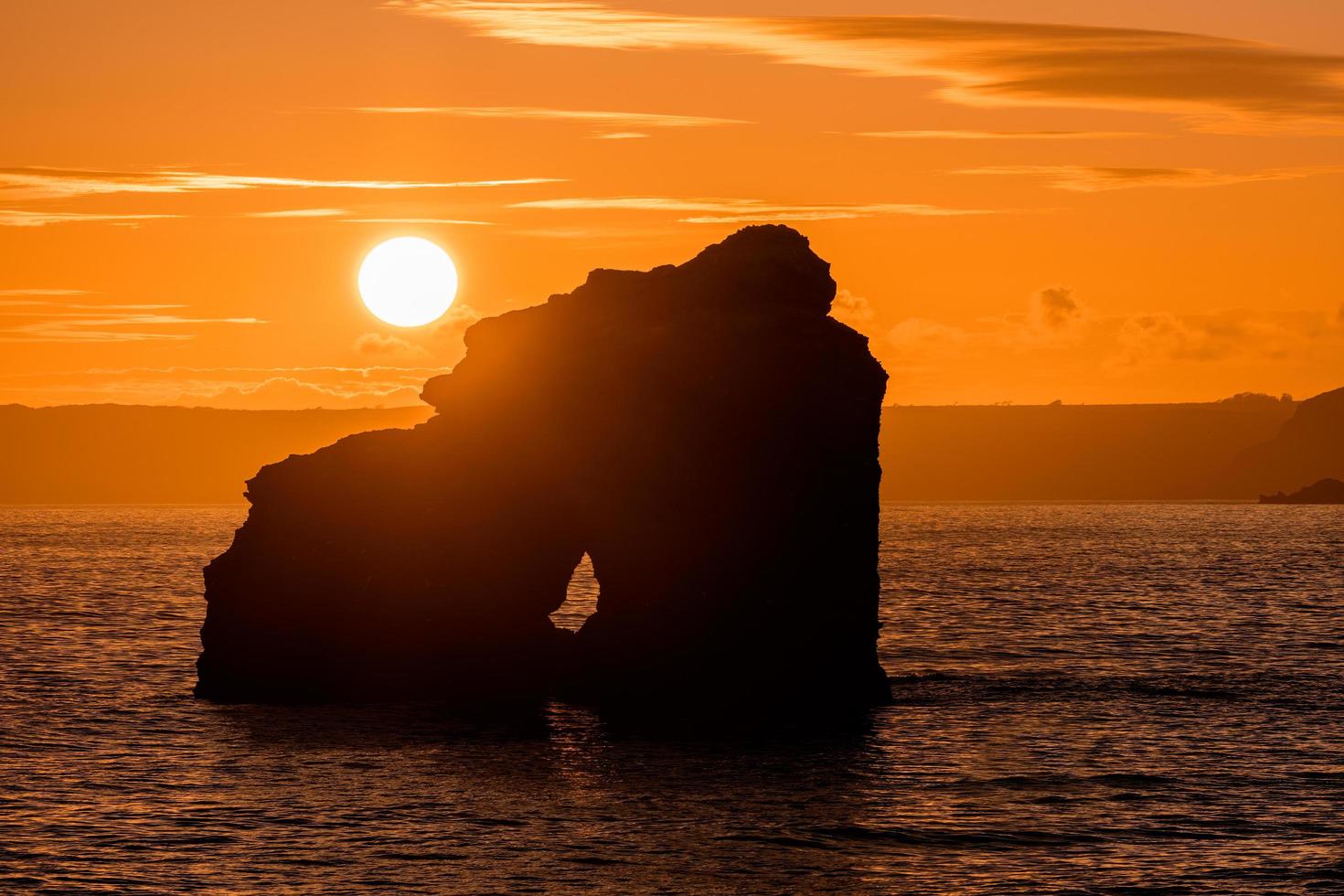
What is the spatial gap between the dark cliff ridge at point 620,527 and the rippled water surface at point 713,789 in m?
2.90

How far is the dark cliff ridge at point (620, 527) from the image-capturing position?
5412 cm

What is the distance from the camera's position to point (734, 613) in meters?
54.1

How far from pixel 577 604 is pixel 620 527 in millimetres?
43039

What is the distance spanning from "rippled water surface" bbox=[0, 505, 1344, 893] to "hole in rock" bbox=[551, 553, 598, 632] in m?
17.5

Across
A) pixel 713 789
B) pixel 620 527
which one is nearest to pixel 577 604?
pixel 620 527

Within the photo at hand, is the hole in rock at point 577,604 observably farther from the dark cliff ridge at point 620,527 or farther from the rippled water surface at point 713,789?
the rippled water surface at point 713,789

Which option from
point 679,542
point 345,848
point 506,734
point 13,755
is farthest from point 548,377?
point 345,848

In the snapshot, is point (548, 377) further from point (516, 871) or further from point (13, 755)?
point (516, 871)

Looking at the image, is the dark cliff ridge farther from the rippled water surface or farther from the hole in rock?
the hole in rock

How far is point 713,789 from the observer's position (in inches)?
1586

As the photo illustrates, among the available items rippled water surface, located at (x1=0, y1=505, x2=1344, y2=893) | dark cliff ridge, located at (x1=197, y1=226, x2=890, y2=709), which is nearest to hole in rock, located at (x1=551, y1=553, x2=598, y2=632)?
dark cliff ridge, located at (x1=197, y1=226, x2=890, y2=709)

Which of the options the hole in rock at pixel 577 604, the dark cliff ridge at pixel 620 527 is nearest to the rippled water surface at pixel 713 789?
the dark cliff ridge at pixel 620 527

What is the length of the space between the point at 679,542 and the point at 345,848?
21582 mm

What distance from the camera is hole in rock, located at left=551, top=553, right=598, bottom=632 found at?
8501 cm
